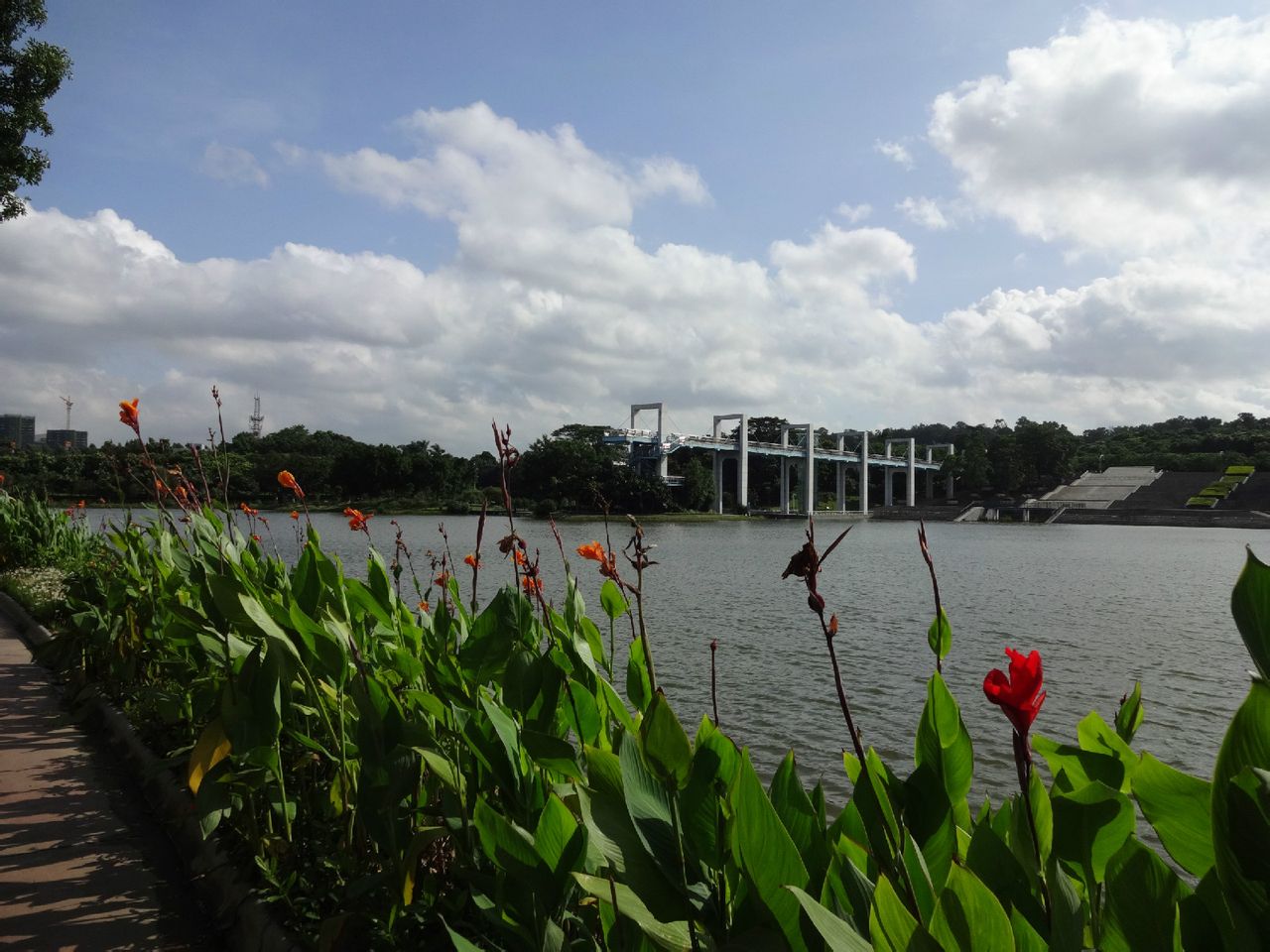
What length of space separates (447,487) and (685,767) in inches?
1845

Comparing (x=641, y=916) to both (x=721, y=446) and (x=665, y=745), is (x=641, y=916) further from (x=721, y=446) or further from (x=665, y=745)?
(x=721, y=446)

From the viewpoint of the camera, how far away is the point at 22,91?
7688mm

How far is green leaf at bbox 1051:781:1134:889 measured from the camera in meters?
0.83

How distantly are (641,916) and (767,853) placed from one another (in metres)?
0.21

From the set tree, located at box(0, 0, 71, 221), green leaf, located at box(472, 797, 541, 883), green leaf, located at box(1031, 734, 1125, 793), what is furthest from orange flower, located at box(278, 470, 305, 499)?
tree, located at box(0, 0, 71, 221)

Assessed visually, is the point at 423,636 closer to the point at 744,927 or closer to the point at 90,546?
the point at 744,927

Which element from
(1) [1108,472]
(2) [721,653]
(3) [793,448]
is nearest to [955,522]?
(3) [793,448]

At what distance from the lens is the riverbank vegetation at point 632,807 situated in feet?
2.30

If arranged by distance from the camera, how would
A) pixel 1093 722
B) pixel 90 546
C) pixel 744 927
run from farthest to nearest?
pixel 90 546 < pixel 1093 722 < pixel 744 927

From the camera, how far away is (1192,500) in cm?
4981

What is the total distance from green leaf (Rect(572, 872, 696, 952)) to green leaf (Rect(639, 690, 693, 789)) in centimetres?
13

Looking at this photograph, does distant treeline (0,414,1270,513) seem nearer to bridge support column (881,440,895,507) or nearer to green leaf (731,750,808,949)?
bridge support column (881,440,895,507)

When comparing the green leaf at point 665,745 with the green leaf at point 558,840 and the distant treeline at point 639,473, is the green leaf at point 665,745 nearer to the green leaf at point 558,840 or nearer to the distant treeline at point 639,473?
the green leaf at point 558,840

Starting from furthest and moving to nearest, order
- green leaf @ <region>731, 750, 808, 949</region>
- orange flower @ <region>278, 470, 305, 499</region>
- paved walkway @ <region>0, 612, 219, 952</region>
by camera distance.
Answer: orange flower @ <region>278, 470, 305, 499</region>, paved walkway @ <region>0, 612, 219, 952</region>, green leaf @ <region>731, 750, 808, 949</region>
